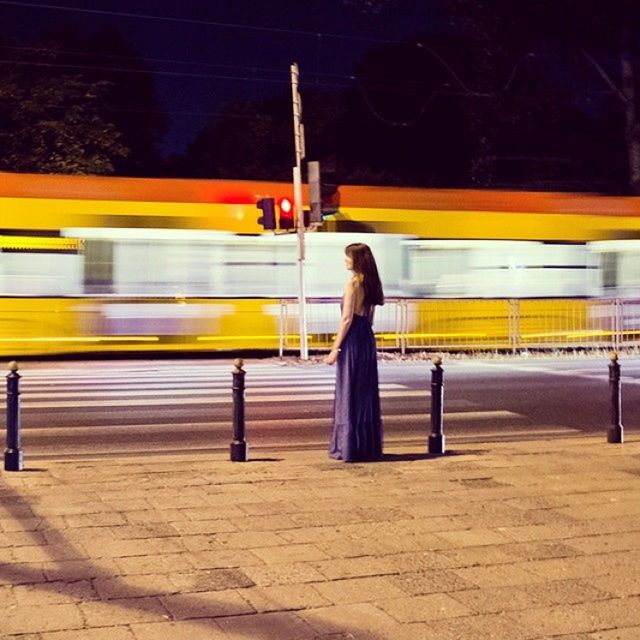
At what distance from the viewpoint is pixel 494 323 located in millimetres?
23922

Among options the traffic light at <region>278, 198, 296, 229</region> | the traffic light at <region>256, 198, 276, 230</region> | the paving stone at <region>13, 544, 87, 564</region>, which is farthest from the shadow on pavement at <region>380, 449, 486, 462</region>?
the traffic light at <region>278, 198, 296, 229</region>

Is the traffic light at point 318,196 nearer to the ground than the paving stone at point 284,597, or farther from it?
farther from it

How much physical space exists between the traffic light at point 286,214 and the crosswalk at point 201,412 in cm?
353

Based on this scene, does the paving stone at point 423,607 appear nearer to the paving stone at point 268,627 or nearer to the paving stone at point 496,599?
the paving stone at point 496,599

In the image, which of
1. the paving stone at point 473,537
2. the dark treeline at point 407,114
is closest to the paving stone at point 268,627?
the paving stone at point 473,537

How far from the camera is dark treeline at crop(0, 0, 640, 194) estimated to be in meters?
37.0

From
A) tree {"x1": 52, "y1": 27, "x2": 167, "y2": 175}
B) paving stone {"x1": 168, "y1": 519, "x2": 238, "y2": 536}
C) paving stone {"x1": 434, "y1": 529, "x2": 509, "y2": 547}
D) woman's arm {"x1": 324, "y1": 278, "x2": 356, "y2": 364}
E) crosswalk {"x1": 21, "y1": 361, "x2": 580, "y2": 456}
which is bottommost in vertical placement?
paving stone {"x1": 434, "y1": 529, "x2": 509, "y2": 547}

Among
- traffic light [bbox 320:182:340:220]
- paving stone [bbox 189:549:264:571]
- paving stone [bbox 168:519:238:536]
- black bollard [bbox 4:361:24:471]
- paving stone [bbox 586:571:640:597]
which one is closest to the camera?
paving stone [bbox 586:571:640:597]

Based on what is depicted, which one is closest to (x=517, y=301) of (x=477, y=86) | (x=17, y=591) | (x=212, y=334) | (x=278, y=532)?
(x=212, y=334)

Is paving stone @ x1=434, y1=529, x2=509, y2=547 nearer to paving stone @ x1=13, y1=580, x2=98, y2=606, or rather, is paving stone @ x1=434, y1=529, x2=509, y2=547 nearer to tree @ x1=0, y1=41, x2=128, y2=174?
paving stone @ x1=13, y1=580, x2=98, y2=606

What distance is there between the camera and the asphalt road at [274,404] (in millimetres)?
11852

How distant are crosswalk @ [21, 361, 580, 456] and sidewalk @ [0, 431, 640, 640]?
2.04 meters

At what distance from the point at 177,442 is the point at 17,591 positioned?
587 centimetres

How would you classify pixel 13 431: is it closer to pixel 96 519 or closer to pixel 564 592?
pixel 96 519
